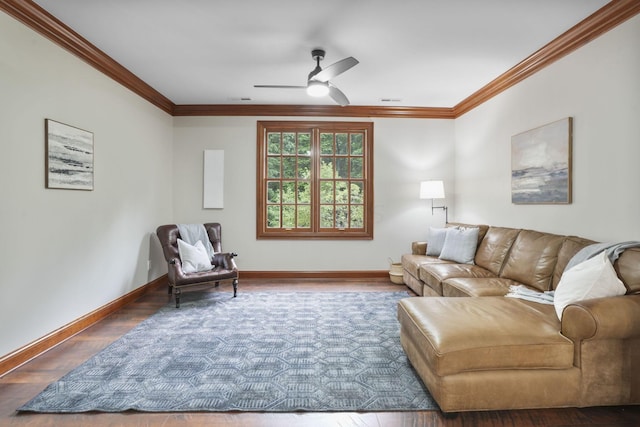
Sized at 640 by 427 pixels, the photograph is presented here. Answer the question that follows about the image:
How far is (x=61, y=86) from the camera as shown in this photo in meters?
2.90

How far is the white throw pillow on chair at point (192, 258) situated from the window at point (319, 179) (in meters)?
1.27

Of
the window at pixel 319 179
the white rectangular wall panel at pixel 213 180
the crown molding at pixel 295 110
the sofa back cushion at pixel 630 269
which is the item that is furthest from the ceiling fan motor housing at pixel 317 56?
the sofa back cushion at pixel 630 269

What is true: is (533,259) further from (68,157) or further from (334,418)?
(68,157)

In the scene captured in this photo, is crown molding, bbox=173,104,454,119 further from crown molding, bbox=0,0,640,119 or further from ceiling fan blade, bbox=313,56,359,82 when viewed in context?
ceiling fan blade, bbox=313,56,359,82

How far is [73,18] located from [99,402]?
297 cm

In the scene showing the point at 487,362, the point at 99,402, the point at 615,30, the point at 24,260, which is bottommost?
the point at 99,402

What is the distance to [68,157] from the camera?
298cm

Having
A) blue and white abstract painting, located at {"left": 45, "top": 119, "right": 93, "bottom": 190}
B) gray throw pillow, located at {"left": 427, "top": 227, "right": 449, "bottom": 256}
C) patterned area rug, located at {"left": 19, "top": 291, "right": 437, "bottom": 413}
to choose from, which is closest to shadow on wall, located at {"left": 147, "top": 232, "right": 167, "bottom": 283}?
patterned area rug, located at {"left": 19, "top": 291, "right": 437, "bottom": 413}

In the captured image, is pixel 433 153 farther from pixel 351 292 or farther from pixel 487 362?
pixel 487 362

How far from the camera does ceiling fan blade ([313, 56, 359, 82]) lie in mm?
2908

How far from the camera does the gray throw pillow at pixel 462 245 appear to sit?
3.97m

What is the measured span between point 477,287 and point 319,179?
298 cm

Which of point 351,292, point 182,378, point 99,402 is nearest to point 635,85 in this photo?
point 351,292

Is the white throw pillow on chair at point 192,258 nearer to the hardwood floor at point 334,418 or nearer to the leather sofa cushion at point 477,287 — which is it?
the hardwood floor at point 334,418
